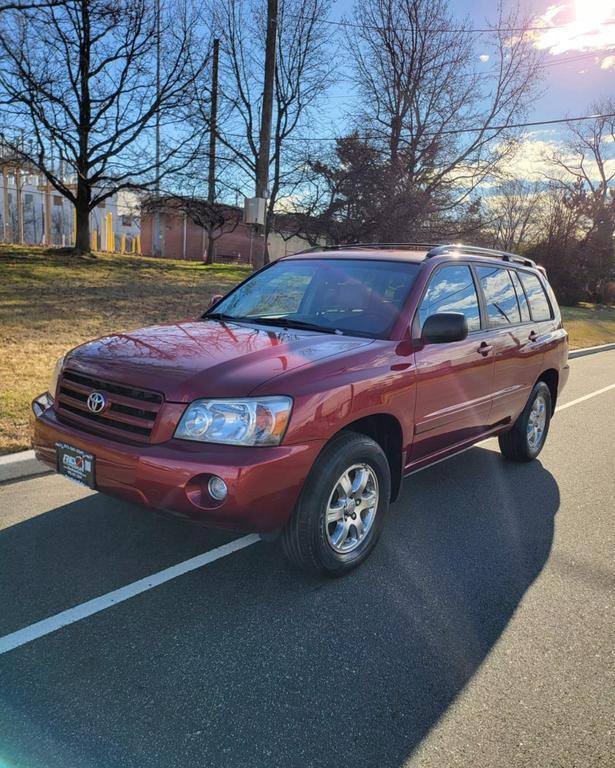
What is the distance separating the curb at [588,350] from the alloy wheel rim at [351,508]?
491 inches

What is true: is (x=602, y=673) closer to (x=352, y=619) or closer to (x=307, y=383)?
(x=352, y=619)

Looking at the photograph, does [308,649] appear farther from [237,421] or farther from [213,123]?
[213,123]

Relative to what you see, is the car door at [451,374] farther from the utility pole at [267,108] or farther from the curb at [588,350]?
the curb at [588,350]

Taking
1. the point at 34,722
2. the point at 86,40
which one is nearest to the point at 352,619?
the point at 34,722

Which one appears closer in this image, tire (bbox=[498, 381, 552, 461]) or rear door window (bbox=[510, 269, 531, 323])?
rear door window (bbox=[510, 269, 531, 323])

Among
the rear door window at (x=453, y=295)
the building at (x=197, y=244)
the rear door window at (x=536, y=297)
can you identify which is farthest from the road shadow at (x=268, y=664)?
the building at (x=197, y=244)

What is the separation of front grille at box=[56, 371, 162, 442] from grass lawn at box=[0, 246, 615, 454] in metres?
1.93

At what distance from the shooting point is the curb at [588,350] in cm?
1534

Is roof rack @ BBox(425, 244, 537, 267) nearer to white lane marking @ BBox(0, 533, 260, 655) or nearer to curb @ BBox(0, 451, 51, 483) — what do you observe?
white lane marking @ BBox(0, 533, 260, 655)

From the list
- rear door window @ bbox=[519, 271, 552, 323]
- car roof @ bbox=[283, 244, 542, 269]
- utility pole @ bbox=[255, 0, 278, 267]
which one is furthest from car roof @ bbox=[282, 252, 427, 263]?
utility pole @ bbox=[255, 0, 278, 267]

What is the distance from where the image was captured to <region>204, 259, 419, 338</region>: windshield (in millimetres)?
3918

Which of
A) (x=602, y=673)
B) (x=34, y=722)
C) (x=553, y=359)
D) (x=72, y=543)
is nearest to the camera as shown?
(x=34, y=722)

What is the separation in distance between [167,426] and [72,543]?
50.1 inches

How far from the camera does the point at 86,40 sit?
19672 mm
